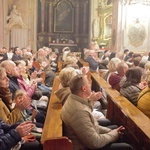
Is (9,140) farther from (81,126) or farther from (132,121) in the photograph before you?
(132,121)

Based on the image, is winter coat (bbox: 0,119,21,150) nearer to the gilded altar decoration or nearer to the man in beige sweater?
the man in beige sweater

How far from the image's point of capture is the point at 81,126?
304cm

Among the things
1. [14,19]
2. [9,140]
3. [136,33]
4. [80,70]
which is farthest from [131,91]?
[14,19]

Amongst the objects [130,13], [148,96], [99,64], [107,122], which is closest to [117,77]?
[107,122]

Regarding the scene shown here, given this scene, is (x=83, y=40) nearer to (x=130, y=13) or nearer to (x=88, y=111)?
(x=130, y=13)

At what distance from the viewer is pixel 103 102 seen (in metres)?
5.71

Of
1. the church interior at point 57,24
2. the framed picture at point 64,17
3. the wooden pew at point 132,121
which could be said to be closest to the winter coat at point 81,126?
the wooden pew at point 132,121

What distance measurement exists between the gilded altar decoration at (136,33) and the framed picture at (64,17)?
780 cm

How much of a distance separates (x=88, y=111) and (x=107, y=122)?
1.29 meters

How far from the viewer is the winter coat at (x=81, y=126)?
3.06 m

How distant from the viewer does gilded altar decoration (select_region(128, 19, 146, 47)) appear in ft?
43.5

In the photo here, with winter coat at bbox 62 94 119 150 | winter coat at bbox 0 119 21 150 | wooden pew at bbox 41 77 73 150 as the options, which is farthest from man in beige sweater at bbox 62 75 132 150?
winter coat at bbox 0 119 21 150

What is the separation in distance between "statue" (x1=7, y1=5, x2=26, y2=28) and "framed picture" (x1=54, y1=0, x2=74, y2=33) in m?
2.72

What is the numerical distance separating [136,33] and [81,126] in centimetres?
1080
